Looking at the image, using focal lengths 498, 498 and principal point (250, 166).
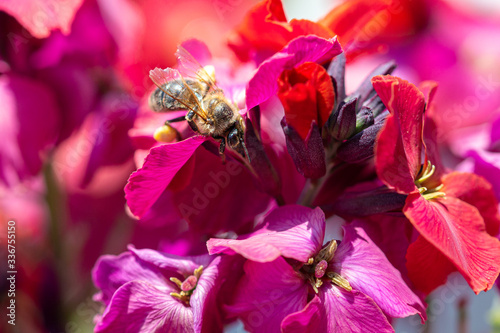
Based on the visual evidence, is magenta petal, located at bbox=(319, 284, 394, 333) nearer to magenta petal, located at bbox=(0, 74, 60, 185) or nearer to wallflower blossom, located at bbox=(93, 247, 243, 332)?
wallflower blossom, located at bbox=(93, 247, 243, 332)

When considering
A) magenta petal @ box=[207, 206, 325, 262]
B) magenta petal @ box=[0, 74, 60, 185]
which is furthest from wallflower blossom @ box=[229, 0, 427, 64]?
magenta petal @ box=[0, 74, 60, 185]

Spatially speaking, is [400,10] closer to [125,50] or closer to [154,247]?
[125,50]

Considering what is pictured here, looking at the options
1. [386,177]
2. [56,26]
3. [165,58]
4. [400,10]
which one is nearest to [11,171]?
[56,26]

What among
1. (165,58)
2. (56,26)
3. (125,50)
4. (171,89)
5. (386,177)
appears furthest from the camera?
(165,58)

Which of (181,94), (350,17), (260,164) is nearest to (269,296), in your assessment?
(260,164)

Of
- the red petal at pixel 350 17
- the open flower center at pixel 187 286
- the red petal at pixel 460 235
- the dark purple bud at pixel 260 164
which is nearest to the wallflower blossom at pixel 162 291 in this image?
the open flower center at pixel 187 286

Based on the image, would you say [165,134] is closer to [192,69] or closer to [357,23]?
[192,69]

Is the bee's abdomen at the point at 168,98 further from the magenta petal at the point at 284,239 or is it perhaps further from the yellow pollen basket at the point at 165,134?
the magenta petal at the point at 284,239
